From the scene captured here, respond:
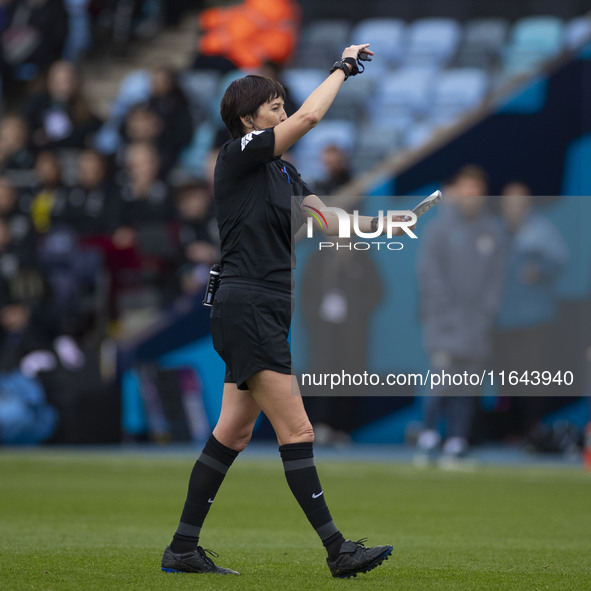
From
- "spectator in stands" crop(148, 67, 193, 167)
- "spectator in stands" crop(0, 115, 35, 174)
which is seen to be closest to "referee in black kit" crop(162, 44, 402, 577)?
"spectator in stands" crop(148, 67, 193, 167)

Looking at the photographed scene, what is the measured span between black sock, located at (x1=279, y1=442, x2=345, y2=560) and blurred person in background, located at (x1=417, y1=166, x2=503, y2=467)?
17.3 feet

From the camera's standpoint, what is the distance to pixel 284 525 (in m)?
7.06

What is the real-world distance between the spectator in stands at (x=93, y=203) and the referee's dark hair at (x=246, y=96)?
364 inches

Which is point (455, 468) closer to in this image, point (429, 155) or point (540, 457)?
point (540, 457)

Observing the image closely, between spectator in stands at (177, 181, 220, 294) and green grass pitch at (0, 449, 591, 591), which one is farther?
spectator in stands at (177, 181, 220, 294)

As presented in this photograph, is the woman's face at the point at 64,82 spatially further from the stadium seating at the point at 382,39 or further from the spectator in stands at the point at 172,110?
the stadium seating at the point at 382,39

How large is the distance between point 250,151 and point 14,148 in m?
Answer: 12.2

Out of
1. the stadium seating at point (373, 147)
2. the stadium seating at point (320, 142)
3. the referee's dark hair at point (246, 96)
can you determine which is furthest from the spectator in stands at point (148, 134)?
the referee's dark hair at point (246, 96)

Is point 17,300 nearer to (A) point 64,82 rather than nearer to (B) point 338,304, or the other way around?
(B) point 338,304

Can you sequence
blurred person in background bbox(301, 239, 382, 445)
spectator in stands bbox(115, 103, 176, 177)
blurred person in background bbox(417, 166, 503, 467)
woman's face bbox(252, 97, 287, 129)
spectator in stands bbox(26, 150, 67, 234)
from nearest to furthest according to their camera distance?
woman's face bbox(252, 97, 287, 129)
blurred person in background bbox(417, 166, 503, 467)
blurred person in background bbox(301, 239, 382, 445)
spectator in stands bbox(26, 150, 67, 234)
spectator in stands bbox(115, 103, 176, 177)

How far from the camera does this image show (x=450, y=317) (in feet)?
35.7

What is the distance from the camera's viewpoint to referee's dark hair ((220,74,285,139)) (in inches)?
193

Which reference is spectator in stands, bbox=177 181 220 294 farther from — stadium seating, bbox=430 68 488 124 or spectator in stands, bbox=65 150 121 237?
stadium seating, bbox=430 68 488 124

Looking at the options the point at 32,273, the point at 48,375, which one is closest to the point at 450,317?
the point at 48,375
